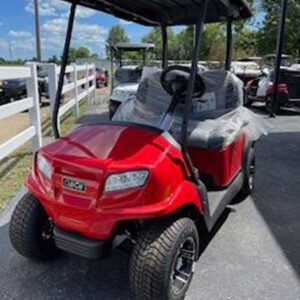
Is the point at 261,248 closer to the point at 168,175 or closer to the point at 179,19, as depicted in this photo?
the point at 168,175

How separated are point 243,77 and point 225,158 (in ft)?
35.1

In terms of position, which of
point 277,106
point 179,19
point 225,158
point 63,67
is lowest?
point 277,106

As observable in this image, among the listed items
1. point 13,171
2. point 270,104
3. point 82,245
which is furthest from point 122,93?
point 82,245

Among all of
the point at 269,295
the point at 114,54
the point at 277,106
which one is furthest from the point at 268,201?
the point at 114,54

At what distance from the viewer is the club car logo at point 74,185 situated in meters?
2.07

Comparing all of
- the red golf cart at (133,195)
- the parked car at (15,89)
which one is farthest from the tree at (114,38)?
the red golf cart at (133,195)

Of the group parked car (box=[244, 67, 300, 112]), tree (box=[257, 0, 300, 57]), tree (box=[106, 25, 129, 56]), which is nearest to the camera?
parked car (box=[244, 67, 300, 112])

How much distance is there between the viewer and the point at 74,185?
6.86ft

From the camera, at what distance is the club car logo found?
207cm

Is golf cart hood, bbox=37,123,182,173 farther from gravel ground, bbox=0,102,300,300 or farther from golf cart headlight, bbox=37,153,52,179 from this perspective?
gravel ground, bbox=0,102,300,300

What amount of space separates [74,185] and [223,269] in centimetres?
125

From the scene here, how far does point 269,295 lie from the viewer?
91.5 inches

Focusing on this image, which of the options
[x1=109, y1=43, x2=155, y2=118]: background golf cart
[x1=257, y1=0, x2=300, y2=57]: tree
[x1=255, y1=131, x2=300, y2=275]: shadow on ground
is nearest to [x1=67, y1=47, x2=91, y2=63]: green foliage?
[x1=109, y1=43, x2=155, y2=118]: background golf cart

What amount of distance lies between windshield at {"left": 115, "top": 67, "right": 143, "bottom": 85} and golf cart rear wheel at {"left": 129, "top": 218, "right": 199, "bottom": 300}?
6.94m
